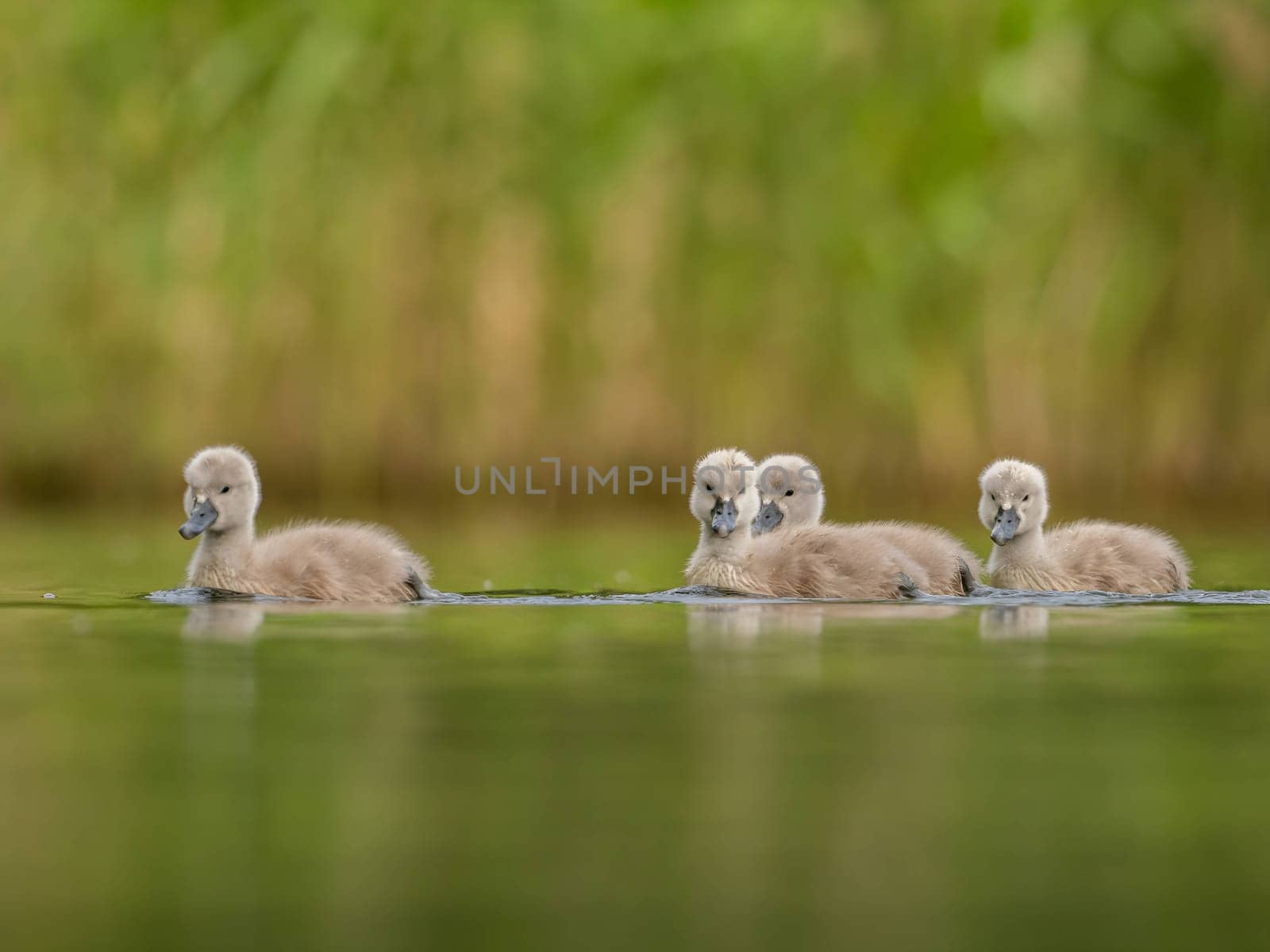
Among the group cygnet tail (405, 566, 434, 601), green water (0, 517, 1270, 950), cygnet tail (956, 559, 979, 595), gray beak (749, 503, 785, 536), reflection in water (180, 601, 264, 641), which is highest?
gray beak (749, 503, 785, 536)

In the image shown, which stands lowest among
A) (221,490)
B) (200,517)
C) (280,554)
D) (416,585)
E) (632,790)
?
(632,790)

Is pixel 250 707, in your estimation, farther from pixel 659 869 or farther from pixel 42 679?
pixel 659 869

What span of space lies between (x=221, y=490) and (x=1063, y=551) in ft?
9.85

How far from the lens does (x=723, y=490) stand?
7.49 metres

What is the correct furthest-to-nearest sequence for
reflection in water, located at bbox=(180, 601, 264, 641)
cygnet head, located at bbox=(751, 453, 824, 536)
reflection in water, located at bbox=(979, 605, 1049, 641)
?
cygnet head, located at bbox=(751, 453, 824, 536), reflection in water, located at bbox=(979, 605, 1049, 641), reflection in water, located at bbox=(180, 601, 264, 641)

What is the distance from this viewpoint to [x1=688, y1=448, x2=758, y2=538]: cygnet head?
24.4ft

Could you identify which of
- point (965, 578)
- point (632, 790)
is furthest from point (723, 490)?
point (632, 790)

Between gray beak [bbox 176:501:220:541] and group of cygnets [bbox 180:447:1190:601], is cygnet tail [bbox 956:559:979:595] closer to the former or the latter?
group of cygnets [bbox 180:447:1190:601]

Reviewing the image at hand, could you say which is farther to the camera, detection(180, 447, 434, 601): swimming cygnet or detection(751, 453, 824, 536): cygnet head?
detection(751, 453, 824, 536): cygnet head

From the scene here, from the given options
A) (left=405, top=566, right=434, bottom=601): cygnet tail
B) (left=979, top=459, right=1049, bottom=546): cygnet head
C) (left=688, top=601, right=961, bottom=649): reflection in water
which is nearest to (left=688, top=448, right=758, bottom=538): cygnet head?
(left=688, top=601, right=961, bottom=649): reflection in water

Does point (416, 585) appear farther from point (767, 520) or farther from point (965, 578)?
point (965, 578)

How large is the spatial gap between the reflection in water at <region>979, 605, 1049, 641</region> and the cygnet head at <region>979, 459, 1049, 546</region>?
46 cm

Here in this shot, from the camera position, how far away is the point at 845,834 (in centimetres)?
329

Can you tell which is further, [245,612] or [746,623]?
[245,612]
